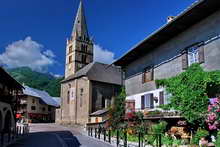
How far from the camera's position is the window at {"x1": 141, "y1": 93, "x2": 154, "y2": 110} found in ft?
61.7

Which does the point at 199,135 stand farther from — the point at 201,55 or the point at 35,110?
the point at 35,110

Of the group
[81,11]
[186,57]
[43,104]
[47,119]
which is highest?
[81,11]

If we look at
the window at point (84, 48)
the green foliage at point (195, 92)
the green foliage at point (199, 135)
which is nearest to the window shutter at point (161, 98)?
the green foliage at point (195, 92)

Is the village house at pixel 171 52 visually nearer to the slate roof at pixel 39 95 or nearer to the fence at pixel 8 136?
the fence at pixel 8 136

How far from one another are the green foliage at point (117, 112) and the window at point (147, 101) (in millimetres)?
2958

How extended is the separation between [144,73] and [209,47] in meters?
7.51

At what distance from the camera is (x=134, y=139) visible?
16422mm

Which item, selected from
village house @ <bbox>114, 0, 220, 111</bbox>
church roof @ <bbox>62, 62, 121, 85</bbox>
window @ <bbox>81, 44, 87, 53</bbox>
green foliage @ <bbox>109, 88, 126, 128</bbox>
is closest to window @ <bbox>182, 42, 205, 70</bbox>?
village house @ <bbox>114, 0, 220, 111</bbox>

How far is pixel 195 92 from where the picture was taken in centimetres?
1164

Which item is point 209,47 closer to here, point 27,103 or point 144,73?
point 144,73

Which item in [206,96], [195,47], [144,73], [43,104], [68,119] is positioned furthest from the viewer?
[43,104]

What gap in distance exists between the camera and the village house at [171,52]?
1312 centimetres

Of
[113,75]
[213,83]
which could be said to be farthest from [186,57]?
[113,75]

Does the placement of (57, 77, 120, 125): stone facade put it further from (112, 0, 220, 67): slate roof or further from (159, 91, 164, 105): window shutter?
(159, 91, 164, 105): window shutter
